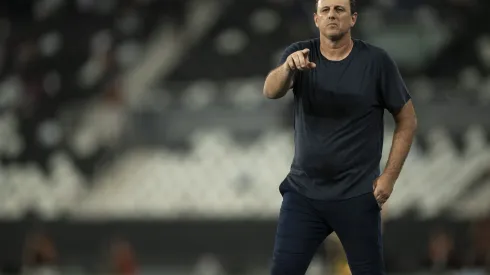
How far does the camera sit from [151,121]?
59.6 ft

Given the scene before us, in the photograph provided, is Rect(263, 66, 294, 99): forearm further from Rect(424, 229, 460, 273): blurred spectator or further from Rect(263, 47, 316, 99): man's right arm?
Rect(424, 229, 460, 273): blurred spectator

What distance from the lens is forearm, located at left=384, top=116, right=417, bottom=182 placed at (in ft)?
18.7

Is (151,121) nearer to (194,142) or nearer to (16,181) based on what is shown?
(194,142)

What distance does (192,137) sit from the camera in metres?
17.6

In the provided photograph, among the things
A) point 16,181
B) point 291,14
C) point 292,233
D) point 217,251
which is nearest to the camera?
point 292,233

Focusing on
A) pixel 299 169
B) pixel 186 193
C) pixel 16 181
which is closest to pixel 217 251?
pixel 186 193

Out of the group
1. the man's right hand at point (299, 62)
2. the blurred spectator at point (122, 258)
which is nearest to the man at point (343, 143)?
the man's right hand at point (299, 62)

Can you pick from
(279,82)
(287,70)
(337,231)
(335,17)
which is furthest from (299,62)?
(337,231)

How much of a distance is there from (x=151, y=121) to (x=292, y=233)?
494 inches

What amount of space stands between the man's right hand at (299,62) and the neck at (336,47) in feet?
1.12

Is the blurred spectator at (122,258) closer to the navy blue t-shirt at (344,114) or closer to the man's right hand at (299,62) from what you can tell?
the navy blue t-shirt at (344,114)

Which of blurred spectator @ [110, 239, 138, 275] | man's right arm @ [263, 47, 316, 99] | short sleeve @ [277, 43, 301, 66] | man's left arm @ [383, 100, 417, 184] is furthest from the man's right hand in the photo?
blurred spectator @ [110, 239, 138, 275]

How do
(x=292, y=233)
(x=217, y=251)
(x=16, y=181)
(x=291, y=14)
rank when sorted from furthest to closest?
(x=291, y=14) → (x=16, y=181) → (x=217, y=251) → (x=292, y=233)

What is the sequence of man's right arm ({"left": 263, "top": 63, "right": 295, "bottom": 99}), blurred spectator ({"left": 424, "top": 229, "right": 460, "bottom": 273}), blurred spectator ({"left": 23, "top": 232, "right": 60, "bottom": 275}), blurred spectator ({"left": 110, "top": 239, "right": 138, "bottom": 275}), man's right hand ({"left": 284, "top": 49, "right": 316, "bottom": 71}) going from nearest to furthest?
man's right hand ({"left": 284, "top": 49, "right": 316, "bottom": 71}) → man's right arm ({"left": 263, "top": 63, "right": 295, "bottom": 99}) → blurred spectator ({"left": 23, "top": 232, "right": 60, "bottom": 275}) → blurred spectator ({"left": 424, "top": 229, "right": 460, "bottom": 273}) → blurred spectator ({"left": 110, "top": 239, "right": 138, "bottom": 275})
